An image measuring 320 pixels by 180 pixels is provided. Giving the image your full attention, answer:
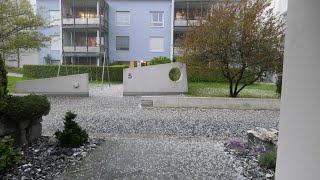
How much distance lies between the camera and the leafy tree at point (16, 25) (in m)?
13.9

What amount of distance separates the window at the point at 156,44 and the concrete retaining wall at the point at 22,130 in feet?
91.5

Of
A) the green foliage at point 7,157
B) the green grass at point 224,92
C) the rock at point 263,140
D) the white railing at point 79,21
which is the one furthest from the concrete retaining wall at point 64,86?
the white railing at point 79,21

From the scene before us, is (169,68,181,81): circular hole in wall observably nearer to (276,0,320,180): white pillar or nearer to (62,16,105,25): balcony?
(276,0,320,180): white pillar

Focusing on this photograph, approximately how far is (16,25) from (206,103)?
10337mm

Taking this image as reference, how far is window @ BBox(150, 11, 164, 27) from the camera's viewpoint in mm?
33250

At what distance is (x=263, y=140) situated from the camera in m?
5.26

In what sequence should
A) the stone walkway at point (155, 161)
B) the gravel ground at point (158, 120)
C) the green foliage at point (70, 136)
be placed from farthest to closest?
the gravel ground at point (158, 120), the green foliage at point (70, 136), the stone walkway at point (155, 161)

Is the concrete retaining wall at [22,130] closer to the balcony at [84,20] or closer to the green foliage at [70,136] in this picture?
the green foliage at [70,136]

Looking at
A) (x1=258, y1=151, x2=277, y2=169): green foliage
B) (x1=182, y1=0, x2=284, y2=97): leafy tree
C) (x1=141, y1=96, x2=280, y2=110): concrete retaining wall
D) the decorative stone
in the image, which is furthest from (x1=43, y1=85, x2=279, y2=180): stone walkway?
(x1=182, y1=0, x2=284, y2=97): leafy tree

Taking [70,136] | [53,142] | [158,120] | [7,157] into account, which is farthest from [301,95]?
[158,120]

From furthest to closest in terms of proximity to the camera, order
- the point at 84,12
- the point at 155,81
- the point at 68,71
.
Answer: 1. the point at 84,12
2. the point at 68,71
3. the point at 155,81

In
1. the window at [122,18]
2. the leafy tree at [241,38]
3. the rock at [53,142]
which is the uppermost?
the window at [122,18]

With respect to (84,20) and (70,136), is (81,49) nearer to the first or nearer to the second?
(84,20)

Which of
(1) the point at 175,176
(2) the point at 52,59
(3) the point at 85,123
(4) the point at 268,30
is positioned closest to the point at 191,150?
(1) the point at 175,176
